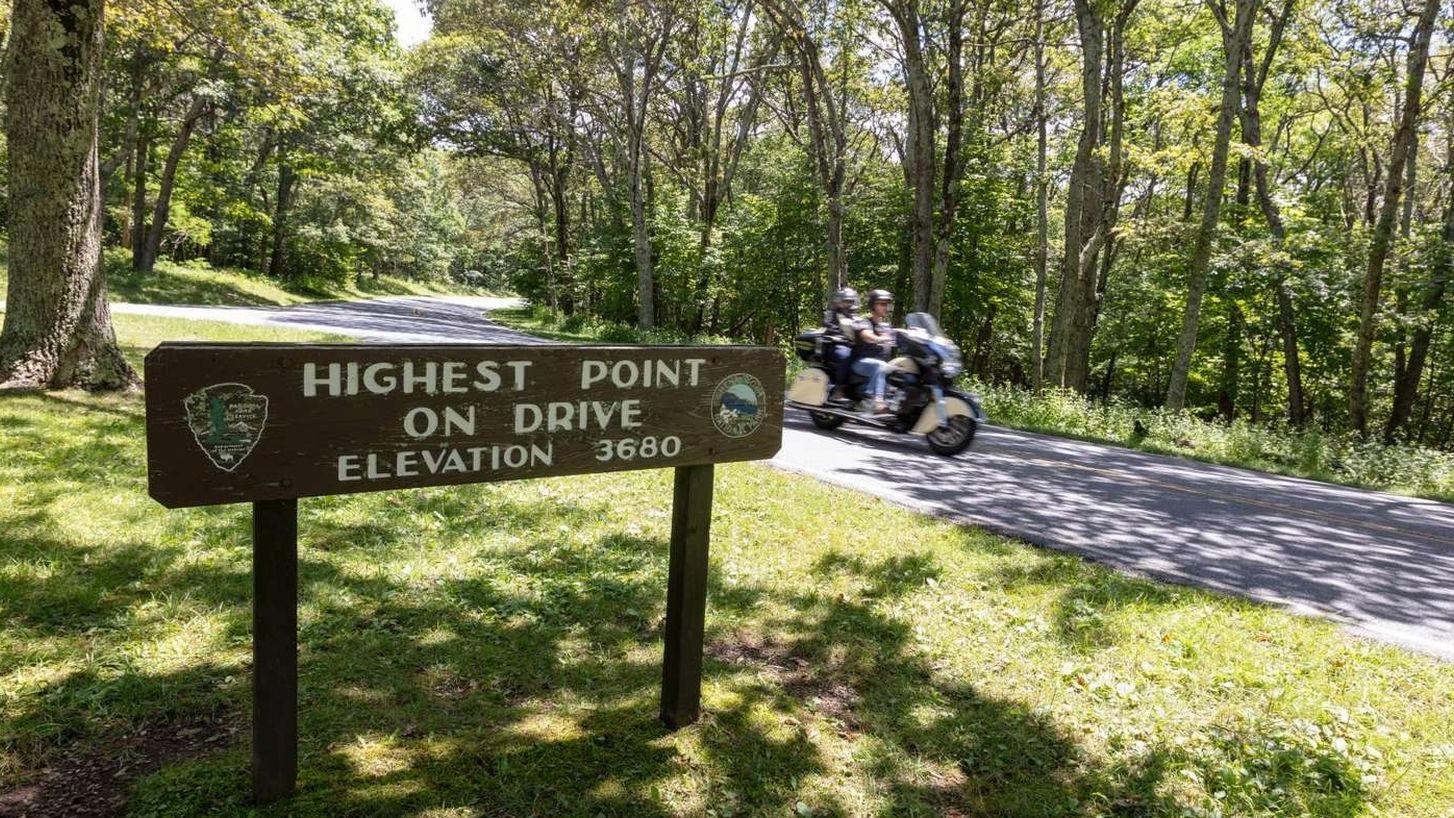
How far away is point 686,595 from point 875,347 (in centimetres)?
618

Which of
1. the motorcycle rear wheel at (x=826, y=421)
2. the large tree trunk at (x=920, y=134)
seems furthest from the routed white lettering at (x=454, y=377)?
the large tree trunk at (x=920, y=134)

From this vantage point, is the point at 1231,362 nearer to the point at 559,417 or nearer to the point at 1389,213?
the point at 1389,213

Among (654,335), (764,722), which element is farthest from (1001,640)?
(654,335)

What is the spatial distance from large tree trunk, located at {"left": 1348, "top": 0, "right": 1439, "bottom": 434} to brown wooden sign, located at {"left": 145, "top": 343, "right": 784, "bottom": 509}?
15.8m

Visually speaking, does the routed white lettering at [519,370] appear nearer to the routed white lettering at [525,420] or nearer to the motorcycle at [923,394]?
the routed white lettering at [525,420]

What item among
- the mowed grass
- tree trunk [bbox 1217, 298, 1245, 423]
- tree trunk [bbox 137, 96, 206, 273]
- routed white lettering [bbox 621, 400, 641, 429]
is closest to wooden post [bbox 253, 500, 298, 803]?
the mowed grass

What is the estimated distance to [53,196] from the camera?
20.8ft

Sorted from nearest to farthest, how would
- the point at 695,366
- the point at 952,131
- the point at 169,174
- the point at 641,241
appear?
the point at 695,366, the point at 952,131, the point at 641,241, the point at 169,174

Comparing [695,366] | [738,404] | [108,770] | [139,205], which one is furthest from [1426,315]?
[139,205]

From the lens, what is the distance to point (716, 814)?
2664mm

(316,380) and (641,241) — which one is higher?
(641,241)

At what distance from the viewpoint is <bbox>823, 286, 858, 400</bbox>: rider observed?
29.6ft

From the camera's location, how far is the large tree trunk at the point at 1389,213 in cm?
1327

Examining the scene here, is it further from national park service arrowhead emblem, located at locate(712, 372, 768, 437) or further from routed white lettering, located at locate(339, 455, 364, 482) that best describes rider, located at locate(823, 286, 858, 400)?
routed white lettering, located at locate(339, 455, 364, 482)
